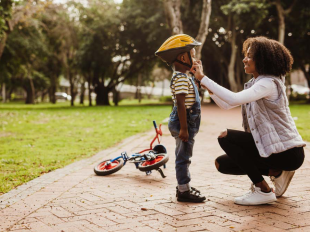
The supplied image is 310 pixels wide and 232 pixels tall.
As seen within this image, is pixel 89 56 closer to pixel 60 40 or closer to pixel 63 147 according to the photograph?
pixel 60 40

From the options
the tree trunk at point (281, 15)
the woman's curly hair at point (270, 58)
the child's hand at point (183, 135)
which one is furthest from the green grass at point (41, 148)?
the tree trunk at point (281, 15)

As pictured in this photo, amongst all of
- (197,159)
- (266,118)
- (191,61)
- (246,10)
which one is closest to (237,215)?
(266,118)

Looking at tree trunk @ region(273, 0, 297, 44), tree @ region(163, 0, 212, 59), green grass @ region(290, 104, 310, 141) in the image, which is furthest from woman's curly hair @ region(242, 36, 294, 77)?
tree trunk @ region(273, 0, 297, 44)

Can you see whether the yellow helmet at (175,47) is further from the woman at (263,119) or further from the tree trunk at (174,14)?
the tree trunk at (174,14)

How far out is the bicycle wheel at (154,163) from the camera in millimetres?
4941

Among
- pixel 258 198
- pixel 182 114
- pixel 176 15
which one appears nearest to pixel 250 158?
pixel 258 198

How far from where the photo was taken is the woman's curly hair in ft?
11.6

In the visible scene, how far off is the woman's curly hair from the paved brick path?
137cm

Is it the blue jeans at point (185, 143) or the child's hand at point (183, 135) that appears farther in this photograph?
the blue jeans at point (185, 143)

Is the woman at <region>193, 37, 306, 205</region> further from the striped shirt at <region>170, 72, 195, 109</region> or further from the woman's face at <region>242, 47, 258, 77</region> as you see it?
the striped shirt at <region>170, 72, 195, 109</region>

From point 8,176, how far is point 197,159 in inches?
122

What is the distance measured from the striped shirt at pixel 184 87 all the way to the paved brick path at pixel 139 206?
43.6 inches

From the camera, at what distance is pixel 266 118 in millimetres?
3572

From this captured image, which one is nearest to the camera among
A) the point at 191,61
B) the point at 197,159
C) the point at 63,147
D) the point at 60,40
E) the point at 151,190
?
the point at 191,61
